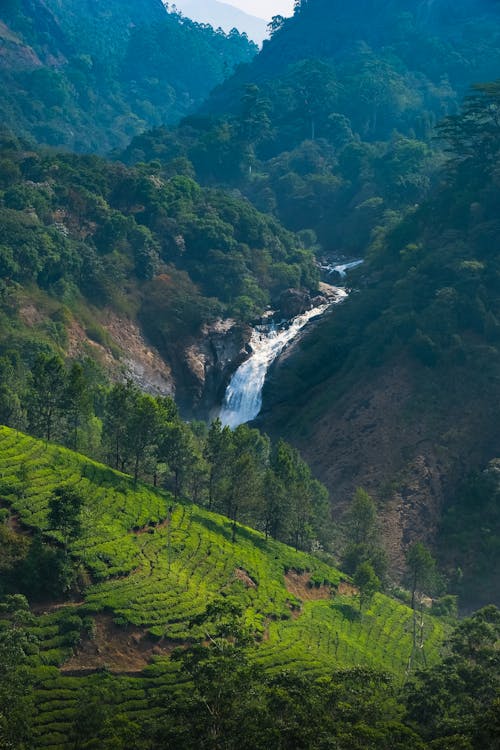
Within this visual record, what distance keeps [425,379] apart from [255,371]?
22529mm

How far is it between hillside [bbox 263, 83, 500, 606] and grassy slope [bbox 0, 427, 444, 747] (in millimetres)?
16514

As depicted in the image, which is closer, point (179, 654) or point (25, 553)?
point (179, 654)

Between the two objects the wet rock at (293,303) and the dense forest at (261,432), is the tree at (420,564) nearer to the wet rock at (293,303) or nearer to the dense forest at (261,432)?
the dense forest at (261,432)

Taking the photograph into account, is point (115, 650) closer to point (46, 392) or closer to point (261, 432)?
point (46, 392)

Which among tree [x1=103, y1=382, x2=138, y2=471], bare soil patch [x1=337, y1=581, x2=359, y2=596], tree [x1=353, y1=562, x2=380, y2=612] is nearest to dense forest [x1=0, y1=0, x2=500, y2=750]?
tree [x1=353, y1=562, x2=380, y2=612]

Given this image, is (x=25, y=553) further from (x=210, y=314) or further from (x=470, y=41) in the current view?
(x=470, y=41)

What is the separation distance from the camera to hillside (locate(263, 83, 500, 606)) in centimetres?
7531

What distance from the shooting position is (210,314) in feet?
344

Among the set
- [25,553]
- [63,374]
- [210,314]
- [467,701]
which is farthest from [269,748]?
[210,314]

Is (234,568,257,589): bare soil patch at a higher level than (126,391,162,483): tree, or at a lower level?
lower

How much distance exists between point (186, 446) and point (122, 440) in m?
4.87

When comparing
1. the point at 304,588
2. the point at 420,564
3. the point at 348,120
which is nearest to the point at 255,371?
the point at 420,564

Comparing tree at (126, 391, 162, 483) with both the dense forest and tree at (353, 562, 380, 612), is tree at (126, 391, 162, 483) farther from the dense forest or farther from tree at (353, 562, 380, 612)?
tree at (353, 562, 380, 612)

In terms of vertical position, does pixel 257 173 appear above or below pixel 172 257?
above
